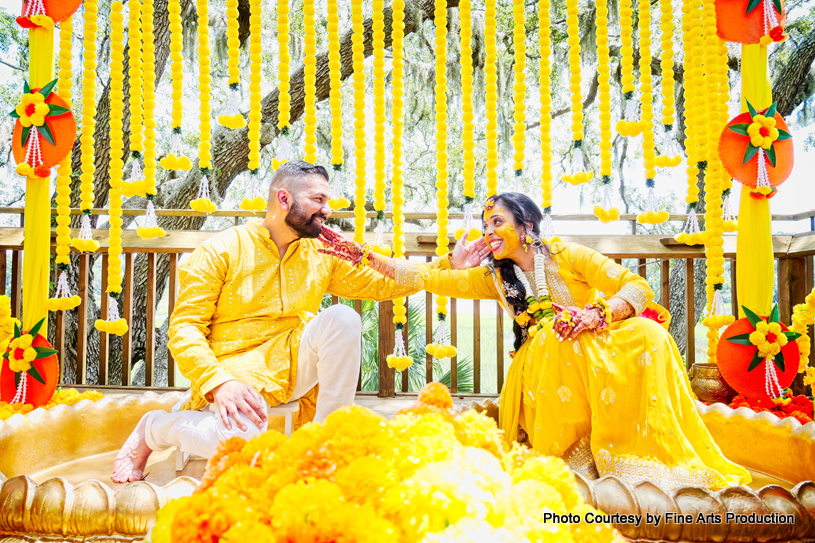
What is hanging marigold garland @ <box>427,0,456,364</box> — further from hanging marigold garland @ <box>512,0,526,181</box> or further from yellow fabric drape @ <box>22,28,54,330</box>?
yellow fabric drape @ <box>22,28,54,330</box>

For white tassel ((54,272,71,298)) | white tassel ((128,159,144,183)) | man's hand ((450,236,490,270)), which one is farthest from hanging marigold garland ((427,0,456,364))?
white tassel ((54,272,71,298))

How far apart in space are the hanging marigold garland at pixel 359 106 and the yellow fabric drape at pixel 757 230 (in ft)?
5.61

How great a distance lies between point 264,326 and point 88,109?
154 cm

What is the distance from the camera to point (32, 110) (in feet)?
7.48

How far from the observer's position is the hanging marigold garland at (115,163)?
2.46 metres

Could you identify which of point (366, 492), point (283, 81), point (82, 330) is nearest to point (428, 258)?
point (283, 81)

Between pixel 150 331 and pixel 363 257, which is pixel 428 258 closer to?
pixel 363 257

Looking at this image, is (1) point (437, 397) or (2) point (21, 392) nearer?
(1) point (437, 397)

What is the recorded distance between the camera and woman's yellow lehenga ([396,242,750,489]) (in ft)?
5.69

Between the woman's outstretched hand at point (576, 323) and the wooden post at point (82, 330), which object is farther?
the wooden post at point (82, 330)

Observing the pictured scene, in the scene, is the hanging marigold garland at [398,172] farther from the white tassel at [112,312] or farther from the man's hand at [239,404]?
the white tassel at [112,312]

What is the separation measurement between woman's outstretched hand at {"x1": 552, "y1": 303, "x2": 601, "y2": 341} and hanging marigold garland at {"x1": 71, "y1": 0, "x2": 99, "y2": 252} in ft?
7.61

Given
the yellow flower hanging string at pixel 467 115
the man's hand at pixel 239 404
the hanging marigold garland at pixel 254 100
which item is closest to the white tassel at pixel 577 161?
the yellow flower hanging string at pixel 467 115

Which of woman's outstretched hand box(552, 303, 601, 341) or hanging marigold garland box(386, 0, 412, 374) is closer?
woman's outstretched hand box(552, 303, 601, 341)
